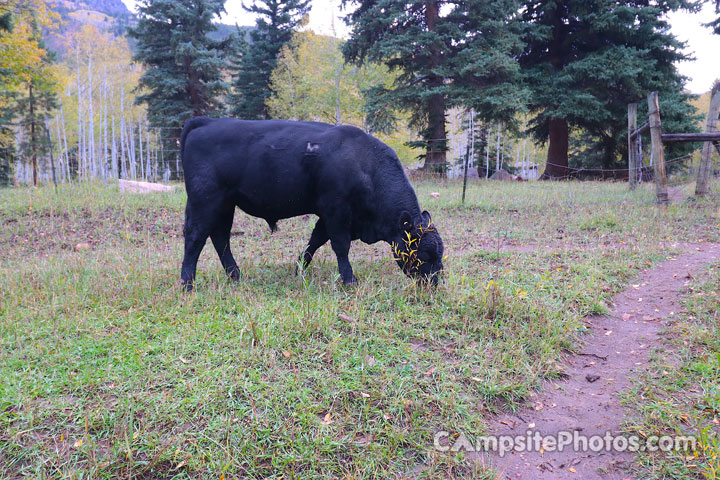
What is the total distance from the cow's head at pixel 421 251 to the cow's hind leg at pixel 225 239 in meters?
A: 2.11

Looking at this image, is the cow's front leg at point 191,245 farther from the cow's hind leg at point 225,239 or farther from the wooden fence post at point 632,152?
the wooden fence post at point 632,152

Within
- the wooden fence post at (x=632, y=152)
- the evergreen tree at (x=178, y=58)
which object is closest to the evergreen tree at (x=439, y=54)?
the wooden fence post at (x=632, y=152)

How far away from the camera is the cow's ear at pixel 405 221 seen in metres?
5.01

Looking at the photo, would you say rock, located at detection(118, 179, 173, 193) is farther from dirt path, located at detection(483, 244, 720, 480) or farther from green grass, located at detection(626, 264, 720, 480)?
green grass, located at detection(626, 264, 720, 480)

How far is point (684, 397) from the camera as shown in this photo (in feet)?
10.2

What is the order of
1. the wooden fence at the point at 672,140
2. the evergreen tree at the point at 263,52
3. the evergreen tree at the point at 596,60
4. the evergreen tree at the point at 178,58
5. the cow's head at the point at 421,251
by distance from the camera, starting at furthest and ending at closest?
the evergreen tree at the point at 263,52 < the evergreen tree at the point at 178,58 < the evergreen tree at the point at 596,60 < the wooden fence at the point at 672,140 < the cow's head at the point at 421,251

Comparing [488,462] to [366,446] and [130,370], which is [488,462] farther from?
[130,370]

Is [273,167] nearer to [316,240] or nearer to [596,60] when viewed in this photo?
[316,240]

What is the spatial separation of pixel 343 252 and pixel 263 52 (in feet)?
96.5

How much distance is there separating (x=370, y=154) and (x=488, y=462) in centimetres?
363

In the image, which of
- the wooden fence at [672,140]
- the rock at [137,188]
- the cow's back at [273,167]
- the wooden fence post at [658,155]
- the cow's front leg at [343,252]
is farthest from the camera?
the rock at [137,188]

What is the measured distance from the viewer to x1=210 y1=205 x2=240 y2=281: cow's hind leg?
5275 millimetres

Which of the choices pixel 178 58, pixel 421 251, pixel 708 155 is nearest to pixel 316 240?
pixel 421 251

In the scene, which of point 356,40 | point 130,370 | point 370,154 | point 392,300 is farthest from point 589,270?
point 356,40
